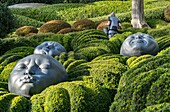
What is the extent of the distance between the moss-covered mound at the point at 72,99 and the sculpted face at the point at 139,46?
2063 mm

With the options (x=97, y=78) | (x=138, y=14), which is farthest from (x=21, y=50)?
(x=138, y=14)

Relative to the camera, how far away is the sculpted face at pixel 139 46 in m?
7.74

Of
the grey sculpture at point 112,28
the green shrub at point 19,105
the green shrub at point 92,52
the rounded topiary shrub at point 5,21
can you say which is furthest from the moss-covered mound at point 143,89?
the rounded topiary shrub at point 5,21

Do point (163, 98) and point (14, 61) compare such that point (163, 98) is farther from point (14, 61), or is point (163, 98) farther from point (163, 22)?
point (163, 22)

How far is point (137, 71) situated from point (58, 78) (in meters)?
1.85

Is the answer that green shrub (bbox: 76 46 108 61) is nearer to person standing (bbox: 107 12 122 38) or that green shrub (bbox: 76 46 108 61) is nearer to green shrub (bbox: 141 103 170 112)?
person standing (bbox: 107 12 122 38)

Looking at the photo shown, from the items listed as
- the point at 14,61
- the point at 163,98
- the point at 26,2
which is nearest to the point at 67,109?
the point at 163,98

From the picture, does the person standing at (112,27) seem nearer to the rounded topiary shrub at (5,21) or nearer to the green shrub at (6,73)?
the green shrub at (6,73)

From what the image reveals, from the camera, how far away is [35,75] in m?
6.24

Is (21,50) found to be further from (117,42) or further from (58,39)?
(117,42)

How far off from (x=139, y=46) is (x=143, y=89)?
335cm

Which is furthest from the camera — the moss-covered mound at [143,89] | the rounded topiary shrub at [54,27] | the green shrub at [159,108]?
the rounded topiary shrub at [54,27]

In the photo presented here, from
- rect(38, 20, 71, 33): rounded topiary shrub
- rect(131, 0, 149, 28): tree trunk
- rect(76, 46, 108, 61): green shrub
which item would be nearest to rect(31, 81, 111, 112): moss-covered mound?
rect(76, 46, 108, 61): green shrub

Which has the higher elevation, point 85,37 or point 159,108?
point 159,108
